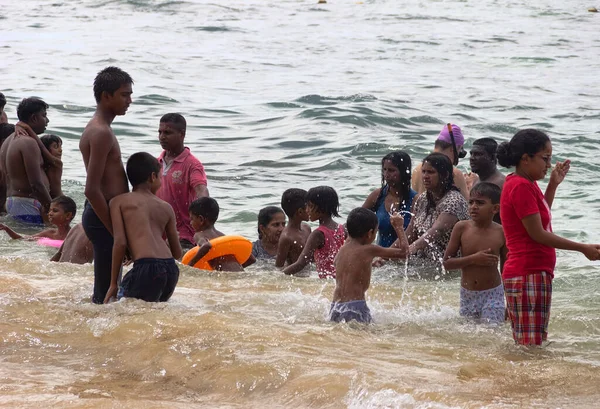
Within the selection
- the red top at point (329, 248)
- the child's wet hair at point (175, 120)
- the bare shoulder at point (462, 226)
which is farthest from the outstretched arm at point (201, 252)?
the bare shoulder at point (462, 226)

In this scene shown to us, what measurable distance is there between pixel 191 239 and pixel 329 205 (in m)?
1.77

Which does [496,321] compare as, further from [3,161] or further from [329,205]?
[3,161]

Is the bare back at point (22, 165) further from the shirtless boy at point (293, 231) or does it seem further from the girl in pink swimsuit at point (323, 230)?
the girl in pink swimsuit at point (323, 230)

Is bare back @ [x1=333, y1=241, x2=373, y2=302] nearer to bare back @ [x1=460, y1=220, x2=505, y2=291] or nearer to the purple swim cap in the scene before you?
bare back @ [x1=460, y1=220, x2=505, y2=291]

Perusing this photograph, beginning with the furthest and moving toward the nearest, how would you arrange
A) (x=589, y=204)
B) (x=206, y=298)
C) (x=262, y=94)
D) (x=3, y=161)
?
(x=262, y=94) → (x=589, y=204) → (x=3, y=161) → (x=206, y=298)

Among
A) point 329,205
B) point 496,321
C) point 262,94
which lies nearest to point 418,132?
point 262,94

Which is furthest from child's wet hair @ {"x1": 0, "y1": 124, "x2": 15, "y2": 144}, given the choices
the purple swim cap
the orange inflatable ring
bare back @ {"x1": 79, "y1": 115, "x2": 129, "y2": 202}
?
bare back @ {"x1": 79, "y1": 115, "x2": 129, "y2": 202}

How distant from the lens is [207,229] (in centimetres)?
885

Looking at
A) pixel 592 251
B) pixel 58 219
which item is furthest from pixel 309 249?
pixel 58 219

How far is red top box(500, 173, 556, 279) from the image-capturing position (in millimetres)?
5879

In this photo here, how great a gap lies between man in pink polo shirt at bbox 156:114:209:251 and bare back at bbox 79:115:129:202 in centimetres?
243

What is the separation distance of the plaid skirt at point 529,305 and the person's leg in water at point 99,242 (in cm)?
259

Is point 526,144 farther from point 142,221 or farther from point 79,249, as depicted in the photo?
point 79,249

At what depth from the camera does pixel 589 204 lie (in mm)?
13289
